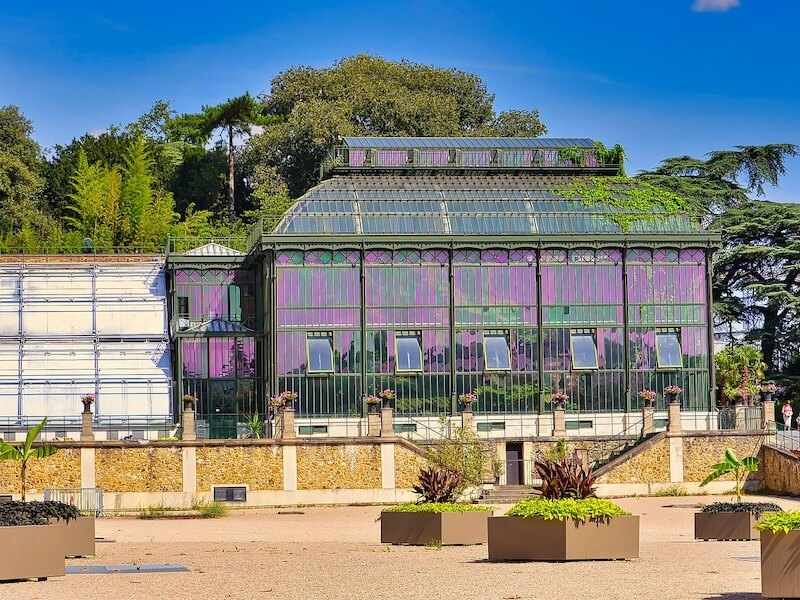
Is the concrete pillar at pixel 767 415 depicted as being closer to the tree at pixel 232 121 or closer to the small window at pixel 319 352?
the small window at pixel 319 352

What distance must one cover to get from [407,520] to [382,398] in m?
25.2

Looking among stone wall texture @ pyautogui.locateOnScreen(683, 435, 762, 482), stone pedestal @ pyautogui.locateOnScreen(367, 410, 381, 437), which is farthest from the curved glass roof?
stone wall texture @ pyautogui.locateOnScreen(683, 435, 762, 482)

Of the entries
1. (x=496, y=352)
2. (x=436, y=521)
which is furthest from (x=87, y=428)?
(x=436, y=521)

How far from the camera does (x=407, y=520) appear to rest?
35969mm

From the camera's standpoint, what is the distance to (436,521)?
35.1 m

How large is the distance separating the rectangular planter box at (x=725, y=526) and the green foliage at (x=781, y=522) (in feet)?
45.2

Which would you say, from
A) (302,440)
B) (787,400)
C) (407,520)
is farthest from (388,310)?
(407,520)

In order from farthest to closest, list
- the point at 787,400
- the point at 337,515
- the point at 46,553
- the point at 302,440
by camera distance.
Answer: the point at 787,400
the point at 302,440
the point at 337,515
the point at 46,553

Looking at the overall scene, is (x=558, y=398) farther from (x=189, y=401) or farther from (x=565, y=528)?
(x=565, y=528)

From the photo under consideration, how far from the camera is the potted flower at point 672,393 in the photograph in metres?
62.2

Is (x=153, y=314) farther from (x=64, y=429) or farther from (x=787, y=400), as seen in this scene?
(x=787, y=400)

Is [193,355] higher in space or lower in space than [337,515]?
higher

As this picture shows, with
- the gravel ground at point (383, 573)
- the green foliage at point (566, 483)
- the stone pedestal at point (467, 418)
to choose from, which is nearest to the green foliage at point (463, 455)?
the stone pedestal at point (467, 418)

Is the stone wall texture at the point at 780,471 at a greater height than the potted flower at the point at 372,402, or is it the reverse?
the potted flower at the point at 372,402
